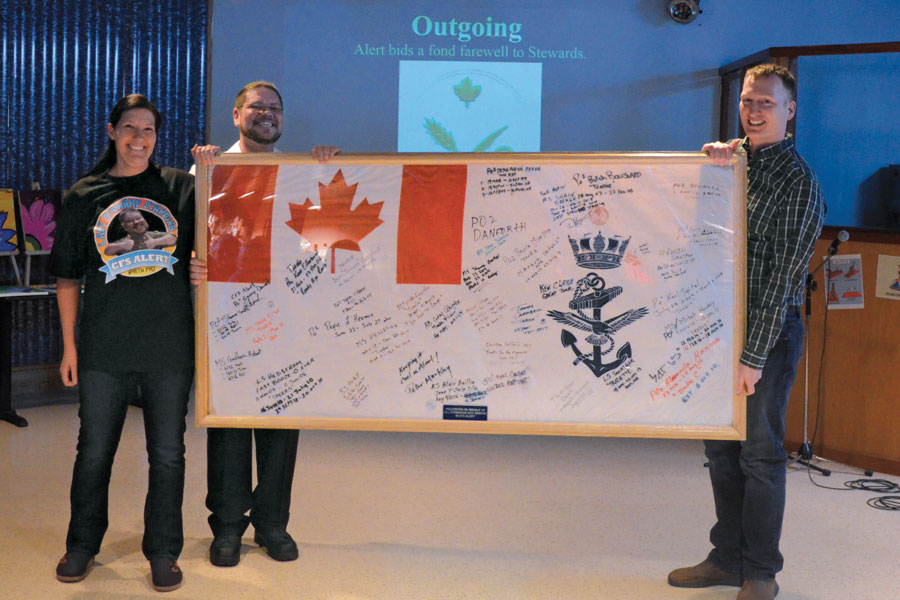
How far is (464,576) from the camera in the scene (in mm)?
3121

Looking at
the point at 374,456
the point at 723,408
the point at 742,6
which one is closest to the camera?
the point at 723,408

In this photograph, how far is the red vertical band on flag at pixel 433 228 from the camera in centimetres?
285

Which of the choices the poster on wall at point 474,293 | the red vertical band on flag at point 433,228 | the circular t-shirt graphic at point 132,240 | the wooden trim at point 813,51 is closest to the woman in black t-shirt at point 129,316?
the circular t-shirt graphic at point 132,240

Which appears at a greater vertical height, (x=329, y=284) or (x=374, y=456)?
(x=329, y=284)

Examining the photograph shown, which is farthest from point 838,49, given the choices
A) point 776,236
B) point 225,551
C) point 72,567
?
point 72,567

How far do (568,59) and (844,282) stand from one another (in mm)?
2157

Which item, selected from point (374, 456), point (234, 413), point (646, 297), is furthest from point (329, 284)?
point (374, 456)

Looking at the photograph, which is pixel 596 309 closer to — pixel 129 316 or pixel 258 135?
pixel 258 135

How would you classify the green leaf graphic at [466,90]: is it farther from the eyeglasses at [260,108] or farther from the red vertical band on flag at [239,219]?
the red vertical band on flag at [239,219]

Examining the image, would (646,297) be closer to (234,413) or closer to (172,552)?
(234,413)

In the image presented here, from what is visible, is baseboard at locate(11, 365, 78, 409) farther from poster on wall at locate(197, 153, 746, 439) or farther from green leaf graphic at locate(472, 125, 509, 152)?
poster on wall at locate(197, 153, 746, 439)

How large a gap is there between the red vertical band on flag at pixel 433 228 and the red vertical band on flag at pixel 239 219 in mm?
450

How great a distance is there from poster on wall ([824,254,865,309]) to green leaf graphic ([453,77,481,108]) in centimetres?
233

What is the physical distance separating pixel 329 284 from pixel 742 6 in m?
3.97
